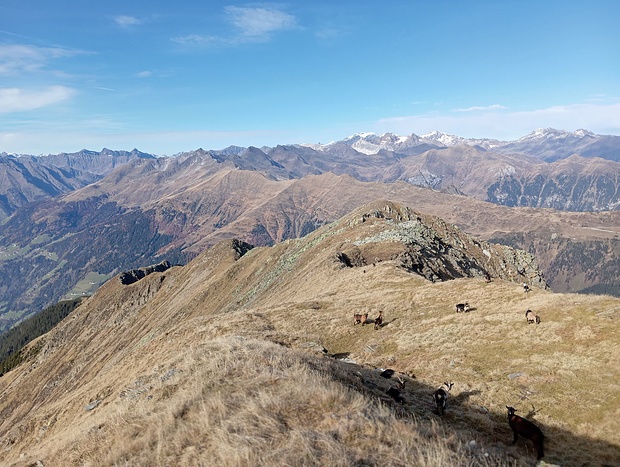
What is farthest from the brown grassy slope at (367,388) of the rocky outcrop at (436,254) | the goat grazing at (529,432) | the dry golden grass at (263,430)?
the rocky outcrop at (436,254)

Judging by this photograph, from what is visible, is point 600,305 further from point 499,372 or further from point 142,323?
point 142,323

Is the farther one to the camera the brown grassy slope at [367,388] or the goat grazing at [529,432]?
the goat grazing at [529,432]

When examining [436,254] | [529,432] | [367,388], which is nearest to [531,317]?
[529,432]

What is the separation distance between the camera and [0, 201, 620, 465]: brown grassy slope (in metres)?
11.0

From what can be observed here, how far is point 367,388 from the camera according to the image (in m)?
18.3

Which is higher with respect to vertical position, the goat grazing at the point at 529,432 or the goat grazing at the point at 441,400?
the goat grazing at the point at 529,432

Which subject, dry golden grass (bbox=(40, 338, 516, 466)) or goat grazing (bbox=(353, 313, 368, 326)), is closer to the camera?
dry golden grass (bbox=(40, 338, 516, 466))

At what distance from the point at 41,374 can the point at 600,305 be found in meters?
Answer: 167

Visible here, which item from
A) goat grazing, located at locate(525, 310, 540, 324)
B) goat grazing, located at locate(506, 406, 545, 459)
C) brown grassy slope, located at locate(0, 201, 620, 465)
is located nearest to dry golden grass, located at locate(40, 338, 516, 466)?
brown grassy slope, located at locate(0, 201, 620, 465)

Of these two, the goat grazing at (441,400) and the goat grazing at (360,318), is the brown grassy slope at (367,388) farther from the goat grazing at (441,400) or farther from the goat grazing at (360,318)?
the goat grazing at (360,318)

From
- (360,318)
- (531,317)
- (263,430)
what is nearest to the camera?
(263,430)

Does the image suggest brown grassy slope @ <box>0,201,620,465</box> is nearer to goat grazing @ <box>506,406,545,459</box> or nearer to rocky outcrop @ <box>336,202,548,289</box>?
goat grazing @ <box>506,406,545,459</box>

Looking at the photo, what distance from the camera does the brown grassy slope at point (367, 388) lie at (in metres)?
11.0

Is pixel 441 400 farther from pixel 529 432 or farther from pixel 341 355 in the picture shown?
pixel 341 355
